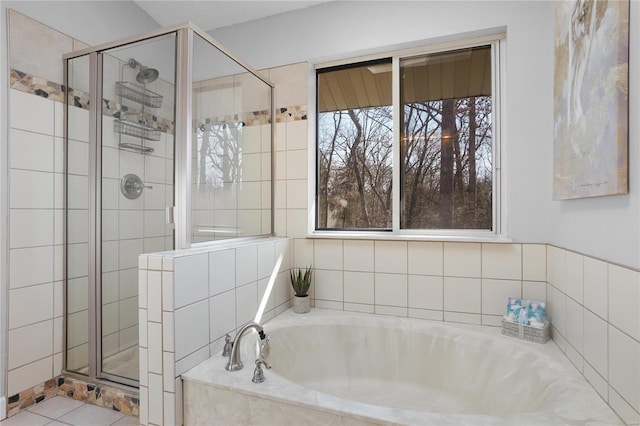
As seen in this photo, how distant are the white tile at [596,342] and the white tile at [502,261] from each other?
1.85 feet

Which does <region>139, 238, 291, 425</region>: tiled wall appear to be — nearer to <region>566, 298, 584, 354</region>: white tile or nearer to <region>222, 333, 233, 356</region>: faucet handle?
<region>222, 333, 233, 356</region>: faucet handle

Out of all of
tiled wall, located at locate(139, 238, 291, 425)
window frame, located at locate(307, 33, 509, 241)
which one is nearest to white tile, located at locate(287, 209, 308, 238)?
window frame, located at locate(307, 33, 509, 241)

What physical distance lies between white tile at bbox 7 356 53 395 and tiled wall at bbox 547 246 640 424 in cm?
254

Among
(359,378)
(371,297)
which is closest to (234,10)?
(371,297)

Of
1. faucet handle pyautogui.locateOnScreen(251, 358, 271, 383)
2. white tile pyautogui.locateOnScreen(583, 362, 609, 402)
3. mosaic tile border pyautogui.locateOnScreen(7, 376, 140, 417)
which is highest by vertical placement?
white tile pyautogui.locateOnScreen(583, 362, 609, 402)

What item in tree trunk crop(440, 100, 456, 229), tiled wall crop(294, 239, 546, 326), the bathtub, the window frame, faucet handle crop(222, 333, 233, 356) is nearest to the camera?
the bathtub

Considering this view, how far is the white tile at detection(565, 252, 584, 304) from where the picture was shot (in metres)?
1.33

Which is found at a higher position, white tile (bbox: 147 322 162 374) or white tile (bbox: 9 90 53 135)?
white tile (bbox: 9 90 53 135)

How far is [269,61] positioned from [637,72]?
205 centimetres

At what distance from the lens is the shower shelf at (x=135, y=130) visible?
1747 millimetres

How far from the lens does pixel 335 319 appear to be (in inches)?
79.0

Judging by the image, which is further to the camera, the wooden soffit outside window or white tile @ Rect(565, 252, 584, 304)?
the wooden soffit outside window

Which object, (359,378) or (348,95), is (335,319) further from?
(348,95)

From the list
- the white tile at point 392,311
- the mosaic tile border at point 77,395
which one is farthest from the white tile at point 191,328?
the white tile at point 392,311
